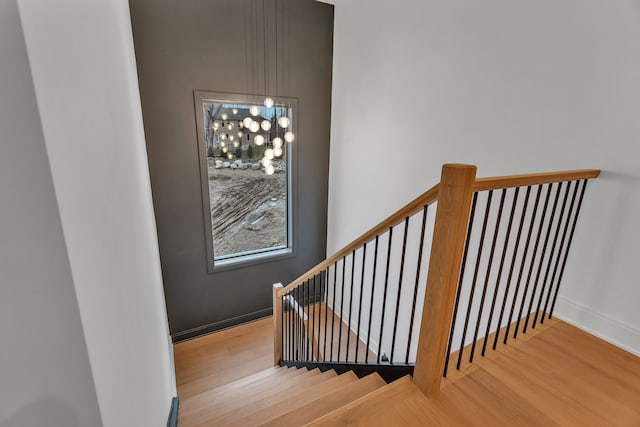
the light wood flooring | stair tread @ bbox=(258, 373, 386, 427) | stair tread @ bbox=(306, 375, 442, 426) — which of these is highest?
stair tread @ bbox=(306, 375, 442, 426)

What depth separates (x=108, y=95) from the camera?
4.11 ft

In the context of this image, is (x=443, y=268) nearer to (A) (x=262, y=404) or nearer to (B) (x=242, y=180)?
(A) (x=262, y=404)

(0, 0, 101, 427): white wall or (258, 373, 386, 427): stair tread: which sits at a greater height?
(0, 0, 101, 427): white wall

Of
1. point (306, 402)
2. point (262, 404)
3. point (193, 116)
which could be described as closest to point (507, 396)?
point (306, 402)

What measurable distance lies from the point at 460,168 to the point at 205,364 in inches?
147

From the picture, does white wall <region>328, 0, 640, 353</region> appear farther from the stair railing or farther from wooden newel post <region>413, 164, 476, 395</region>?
wooden newel post <region>413, 164, 476, 395</region>

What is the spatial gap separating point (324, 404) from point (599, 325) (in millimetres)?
1822

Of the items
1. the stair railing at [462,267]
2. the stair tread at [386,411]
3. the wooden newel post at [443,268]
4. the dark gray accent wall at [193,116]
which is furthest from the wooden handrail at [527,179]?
the dark gray accent wall at [193,116]

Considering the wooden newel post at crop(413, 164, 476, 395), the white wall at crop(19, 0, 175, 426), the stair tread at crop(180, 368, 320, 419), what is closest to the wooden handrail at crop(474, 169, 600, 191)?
the wooden newel post at crop(413, 164, 476, 395)

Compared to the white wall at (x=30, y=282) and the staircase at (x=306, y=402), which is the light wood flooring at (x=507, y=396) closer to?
the staircase at (x=306, y=402)

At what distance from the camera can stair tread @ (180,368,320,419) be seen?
2470mm

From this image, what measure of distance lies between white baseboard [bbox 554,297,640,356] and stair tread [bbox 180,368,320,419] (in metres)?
2.00

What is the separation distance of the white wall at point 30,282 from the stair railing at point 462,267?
47.5 inches

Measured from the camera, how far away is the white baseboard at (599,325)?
176 centimetres
